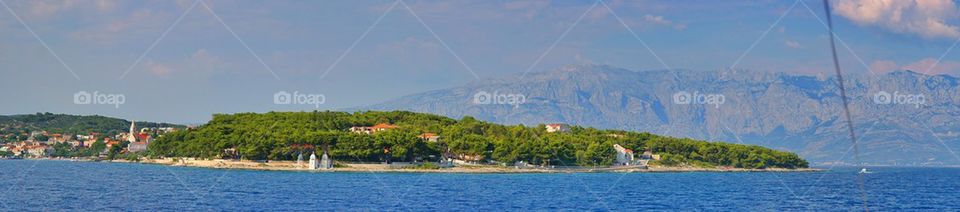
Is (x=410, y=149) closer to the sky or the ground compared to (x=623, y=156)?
closer to the sky

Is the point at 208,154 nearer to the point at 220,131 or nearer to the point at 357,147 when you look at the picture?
the point at 220,131

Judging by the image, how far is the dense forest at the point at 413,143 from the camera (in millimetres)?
92062


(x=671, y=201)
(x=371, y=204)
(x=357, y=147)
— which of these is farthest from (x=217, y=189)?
(x=357, y=147)

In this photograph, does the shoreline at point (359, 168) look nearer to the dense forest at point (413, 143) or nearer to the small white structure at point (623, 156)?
the dense forest at point (413, 143)

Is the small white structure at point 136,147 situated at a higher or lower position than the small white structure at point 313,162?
higher

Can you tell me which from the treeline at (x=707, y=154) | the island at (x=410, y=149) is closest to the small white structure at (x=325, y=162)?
the island at (x=410, y=149)

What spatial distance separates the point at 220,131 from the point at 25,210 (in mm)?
67156

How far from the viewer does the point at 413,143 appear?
94.2m

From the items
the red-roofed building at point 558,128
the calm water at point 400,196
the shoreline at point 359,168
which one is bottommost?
the calm water at point 400,196

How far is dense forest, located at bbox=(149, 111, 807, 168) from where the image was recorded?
92062 mm

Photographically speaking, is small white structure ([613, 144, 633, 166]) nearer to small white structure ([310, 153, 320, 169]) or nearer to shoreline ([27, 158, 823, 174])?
shoreline ([27, 158, 823, 174])

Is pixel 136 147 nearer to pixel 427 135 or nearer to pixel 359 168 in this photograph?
pixel 427 135

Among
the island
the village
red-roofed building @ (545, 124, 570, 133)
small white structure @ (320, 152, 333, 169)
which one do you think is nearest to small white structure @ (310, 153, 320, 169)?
the island

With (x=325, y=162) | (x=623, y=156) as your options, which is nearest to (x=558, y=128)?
(x=623, y=156)
